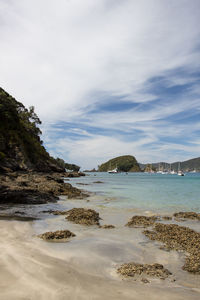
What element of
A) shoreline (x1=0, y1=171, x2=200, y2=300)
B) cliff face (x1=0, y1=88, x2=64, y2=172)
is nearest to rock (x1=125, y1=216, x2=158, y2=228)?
shoreline (x1=0, y1=171, x2=200, y2=300)

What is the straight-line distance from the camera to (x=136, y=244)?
30.4 feet

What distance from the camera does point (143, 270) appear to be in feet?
21.1

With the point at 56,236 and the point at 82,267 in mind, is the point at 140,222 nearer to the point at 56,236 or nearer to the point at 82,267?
the point at 56,236

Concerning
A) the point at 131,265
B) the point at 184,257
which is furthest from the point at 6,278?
the point at 184,257

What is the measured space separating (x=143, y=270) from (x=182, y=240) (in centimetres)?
419

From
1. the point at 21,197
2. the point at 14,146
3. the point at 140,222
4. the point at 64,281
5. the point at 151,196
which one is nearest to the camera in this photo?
the point at 64,281

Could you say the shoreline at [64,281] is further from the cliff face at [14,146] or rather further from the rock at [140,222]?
the cliff face at [14,146]

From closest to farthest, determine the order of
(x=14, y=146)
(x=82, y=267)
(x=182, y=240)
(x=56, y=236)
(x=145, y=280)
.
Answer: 1. (x=145, y=280)
2. (x=82, y=267)
3. (x=56, y=236)
4. (x=182, y=240)
5. (x=14, y=146)

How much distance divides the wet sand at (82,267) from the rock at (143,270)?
24 centimetres

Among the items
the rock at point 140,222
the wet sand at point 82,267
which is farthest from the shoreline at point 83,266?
the rock at point 140,222

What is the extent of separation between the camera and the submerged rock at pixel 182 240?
7242 mm

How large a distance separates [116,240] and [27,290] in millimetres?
5582

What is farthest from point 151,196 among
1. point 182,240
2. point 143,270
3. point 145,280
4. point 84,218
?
point 145,280

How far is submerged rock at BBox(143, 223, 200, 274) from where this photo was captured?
23.8ft
